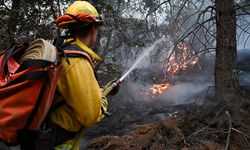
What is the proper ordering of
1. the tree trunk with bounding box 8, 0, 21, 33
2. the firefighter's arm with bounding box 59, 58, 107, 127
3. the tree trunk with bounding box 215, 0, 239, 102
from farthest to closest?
the tree trunk with bounding box 8, 0, 21, 33 → the tree trunk with bounding box 215, 0, 239, 102 → the firefighter's arm with bounding box 59, 58, 107, 127

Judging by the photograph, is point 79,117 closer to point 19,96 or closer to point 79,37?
point 19,96

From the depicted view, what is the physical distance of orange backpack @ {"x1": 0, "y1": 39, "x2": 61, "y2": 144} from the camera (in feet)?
7.17

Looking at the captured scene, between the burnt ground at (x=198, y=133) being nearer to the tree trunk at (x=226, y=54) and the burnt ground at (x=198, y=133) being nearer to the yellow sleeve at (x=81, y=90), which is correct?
the tree trunk at (x=226, y=54)

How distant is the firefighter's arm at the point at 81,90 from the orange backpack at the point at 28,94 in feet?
0.41

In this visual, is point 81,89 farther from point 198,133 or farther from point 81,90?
point 198,133

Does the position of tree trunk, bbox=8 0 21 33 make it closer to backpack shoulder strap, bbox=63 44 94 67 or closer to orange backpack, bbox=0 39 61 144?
backpack shoulder strap, bbox=63 44 94 67

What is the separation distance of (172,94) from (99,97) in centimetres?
1307

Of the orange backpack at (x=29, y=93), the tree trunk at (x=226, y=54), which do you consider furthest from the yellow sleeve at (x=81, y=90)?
the tree trunk at (x=226, y=54)

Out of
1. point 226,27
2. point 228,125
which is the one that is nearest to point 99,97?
→ point 228,125

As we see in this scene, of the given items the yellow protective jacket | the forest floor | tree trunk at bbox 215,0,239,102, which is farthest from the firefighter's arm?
tree trunk at bbox 215,0,239,102

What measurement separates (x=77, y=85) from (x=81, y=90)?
4 cm

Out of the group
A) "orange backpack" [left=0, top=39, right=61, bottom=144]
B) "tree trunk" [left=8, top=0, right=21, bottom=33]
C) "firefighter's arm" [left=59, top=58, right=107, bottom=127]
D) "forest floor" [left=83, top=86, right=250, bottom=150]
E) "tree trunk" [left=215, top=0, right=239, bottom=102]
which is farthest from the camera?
"tree trunk" [left=8, top=0, right=21, bottom=33]

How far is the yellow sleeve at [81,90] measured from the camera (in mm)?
2334

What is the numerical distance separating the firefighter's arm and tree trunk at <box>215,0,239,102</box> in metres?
4.77
